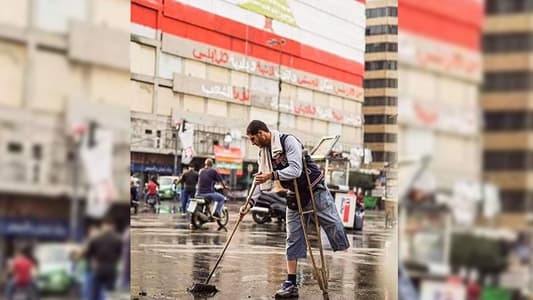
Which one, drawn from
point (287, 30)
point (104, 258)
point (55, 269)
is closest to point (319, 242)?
point (287, 30)

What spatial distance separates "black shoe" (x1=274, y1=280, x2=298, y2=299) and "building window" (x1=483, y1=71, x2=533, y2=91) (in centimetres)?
186

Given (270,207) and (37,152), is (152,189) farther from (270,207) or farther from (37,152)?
(37,152)

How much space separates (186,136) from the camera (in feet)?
12.4

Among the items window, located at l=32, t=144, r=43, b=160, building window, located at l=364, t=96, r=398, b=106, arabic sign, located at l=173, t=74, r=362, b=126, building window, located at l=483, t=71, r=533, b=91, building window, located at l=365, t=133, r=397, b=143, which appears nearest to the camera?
building window, located at l=483, t=71, r=533, b=91

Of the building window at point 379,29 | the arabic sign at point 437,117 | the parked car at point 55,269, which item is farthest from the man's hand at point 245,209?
the parked car at point 55,269

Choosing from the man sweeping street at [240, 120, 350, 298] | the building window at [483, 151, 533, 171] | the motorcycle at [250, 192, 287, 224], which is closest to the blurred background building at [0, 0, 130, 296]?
the building window at [483, 151, 533, 171]

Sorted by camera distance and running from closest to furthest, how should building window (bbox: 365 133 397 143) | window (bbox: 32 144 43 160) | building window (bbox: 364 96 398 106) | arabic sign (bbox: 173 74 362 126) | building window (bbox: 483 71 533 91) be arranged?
1. building window (bbox: 483 71 533 91)
2. window (bbox: 32 144 43 160)
3. building window (bbox: 364 96 398 106)
4. building window (bbox: 365 133 397 143)
5. arabic sign (bbox: 173 74 362 126)

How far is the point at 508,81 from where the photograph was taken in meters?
2.12

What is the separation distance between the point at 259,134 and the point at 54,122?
1.58m

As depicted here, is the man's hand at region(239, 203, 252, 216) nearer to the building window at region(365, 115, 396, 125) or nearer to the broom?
the broom

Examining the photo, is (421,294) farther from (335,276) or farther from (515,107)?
(335,276)

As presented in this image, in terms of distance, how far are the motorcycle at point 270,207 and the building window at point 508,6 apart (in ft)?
5.93

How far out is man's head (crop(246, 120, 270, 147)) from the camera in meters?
3.70

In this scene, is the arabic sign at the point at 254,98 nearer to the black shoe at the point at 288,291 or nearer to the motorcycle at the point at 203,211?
the motorcycle at the point at 203,211
